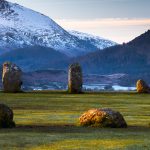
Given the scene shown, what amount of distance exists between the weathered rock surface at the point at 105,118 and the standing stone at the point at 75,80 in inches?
2022

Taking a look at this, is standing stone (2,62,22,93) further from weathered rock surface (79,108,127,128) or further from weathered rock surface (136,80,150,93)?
weathered rock surface (79,108,127,128)

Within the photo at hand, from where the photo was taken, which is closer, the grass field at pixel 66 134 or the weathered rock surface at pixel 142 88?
the grass field at pixel 66 134

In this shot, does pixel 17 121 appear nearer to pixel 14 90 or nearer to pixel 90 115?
pixel 90 115

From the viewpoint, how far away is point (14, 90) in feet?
297

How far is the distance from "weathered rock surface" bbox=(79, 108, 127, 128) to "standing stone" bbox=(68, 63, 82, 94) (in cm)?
5135

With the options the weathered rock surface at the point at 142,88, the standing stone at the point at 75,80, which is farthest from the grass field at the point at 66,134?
the weathered rock surface at the point at 142,88

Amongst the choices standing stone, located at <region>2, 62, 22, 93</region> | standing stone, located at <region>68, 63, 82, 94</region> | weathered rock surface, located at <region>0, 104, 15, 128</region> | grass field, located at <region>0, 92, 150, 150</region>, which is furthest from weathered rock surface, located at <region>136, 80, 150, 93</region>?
weathered rock surface, located at <region>0, 104, 15, 128</region>

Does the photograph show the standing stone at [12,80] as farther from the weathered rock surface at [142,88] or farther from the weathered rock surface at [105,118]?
the weathered rock surface at [105,118]

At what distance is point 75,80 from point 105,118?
53.1 meters

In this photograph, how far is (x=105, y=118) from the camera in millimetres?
40375

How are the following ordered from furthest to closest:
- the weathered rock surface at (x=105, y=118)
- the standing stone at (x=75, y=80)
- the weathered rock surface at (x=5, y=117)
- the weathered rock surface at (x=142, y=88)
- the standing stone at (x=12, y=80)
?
the weathered rock surface at (x=142, y=88)
the standing stone at (x=75, y=80)
the standing stone at (x=12, y=80)
the weathered rock surface at (x=105, y=118)
the weathered rock surface at (x=5, y=117)

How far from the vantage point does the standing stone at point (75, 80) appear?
9262 cm

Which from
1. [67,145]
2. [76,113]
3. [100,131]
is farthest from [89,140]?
[76,113]

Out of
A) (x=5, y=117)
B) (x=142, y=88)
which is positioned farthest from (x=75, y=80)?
(x=5, y=117)
